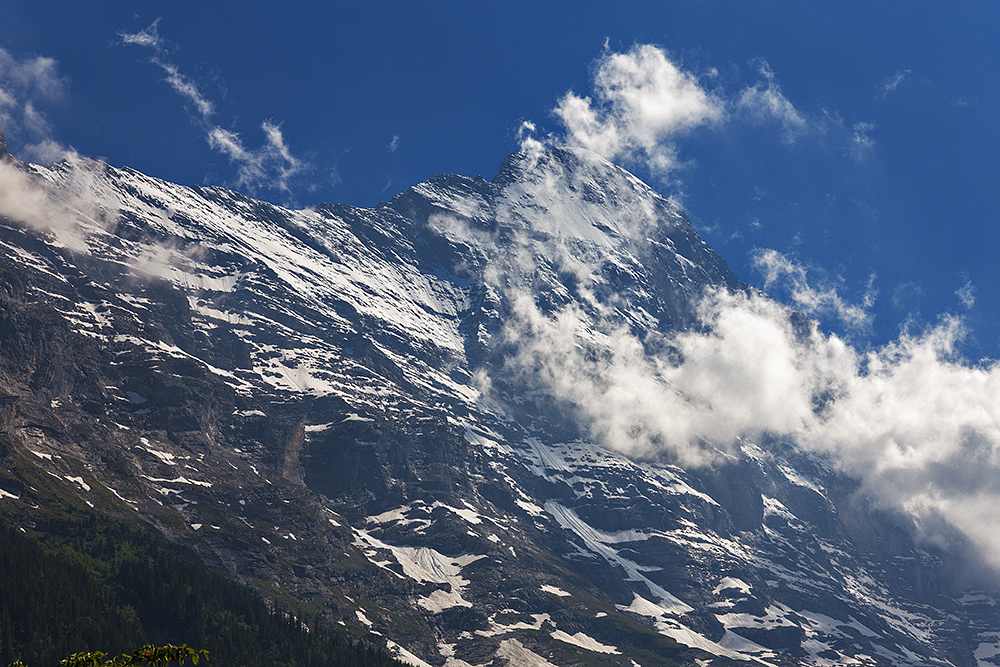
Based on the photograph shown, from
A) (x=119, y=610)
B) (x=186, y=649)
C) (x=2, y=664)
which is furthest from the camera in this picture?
(x=119, y=610)

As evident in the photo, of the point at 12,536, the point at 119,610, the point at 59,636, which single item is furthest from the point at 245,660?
the point at 12,536

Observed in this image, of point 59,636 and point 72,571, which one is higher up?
point 72,571

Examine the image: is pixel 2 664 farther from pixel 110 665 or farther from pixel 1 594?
pixel 110 665

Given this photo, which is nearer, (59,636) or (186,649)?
(186,649)

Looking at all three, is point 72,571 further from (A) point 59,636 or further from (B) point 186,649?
(B) point 186,649

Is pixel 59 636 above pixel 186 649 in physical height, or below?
below

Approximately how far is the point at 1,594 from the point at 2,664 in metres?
15.0

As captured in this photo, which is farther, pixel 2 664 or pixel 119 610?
pixel 119 610

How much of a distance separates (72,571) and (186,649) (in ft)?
659

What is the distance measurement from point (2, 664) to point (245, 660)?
52737mm

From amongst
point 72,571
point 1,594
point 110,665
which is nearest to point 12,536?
point 72,571

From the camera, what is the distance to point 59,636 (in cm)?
17238

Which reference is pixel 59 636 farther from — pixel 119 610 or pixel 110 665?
pixel 110 665

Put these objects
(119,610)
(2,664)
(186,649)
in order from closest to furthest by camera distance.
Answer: (186,649) < (2,664) < (119,610)
